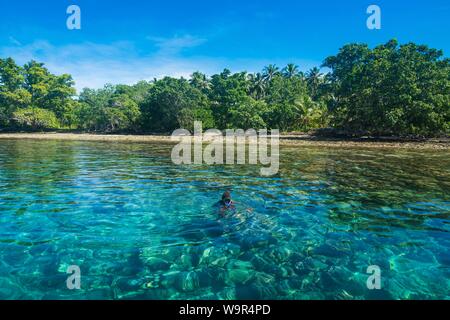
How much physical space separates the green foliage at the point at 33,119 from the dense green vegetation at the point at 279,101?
0.62 feet

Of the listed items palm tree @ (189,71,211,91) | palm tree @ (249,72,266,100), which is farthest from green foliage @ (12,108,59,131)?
palm tree @ (249,72,266,100)

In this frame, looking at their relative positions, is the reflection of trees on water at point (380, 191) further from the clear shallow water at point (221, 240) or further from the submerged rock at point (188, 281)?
the submerged rock at point (188, 281)

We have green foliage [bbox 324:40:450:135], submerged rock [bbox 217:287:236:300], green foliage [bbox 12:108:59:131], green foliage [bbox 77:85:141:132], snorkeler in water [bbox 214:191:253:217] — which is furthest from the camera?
green foliage [bbox 77:85:141:132]

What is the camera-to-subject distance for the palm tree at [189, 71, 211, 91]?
78.4m

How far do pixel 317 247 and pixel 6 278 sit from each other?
6370mm

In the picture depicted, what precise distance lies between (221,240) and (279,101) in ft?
193

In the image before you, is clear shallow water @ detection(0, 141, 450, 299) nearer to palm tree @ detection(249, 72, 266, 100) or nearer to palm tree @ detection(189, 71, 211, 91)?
palm tree @ detection(189, 71, 211, 91)

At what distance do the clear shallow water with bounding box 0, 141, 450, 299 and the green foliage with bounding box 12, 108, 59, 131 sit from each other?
59.8 m

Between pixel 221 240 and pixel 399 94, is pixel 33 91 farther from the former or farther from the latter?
pixel 221 240

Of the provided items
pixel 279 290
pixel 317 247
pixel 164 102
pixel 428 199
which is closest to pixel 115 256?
pixel 279 290

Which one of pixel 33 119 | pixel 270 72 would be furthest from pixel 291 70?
pixel 33 119

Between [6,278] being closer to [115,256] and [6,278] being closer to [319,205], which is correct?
[115,256]
